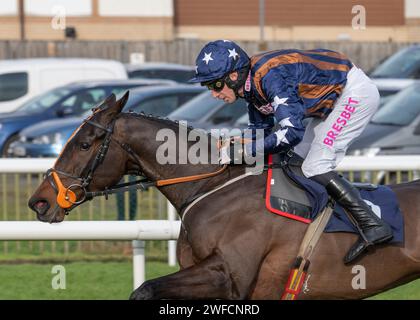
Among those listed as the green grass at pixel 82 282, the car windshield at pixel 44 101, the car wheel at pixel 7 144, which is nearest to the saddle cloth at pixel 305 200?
the green grass at pixel 82 282

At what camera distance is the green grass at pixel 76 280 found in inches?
287

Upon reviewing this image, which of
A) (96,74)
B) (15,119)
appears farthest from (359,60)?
(15,119)

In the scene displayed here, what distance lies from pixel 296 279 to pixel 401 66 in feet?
38.4

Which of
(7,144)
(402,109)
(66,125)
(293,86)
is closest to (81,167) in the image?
(293,86)

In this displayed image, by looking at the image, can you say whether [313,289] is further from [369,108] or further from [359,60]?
[359,60]

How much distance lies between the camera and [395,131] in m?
10.8

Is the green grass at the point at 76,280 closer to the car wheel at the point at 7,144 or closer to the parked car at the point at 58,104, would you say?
the car wheel at the point at 7,144

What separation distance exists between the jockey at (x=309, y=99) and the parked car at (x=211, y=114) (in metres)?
6.49

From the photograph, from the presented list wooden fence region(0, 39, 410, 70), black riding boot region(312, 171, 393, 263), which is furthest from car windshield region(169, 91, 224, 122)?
wooden fence region(0, 39, 410, 70)

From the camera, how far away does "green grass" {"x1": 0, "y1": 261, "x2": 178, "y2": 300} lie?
23.9ft

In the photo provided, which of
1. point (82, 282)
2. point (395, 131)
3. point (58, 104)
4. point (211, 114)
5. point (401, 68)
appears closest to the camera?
point (82, 282)

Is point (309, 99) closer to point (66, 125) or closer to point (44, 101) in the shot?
point (66, 125)

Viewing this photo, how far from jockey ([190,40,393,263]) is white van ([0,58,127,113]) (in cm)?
1272

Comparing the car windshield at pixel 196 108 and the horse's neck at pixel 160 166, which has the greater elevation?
the horse's neck at pixel 160 166
